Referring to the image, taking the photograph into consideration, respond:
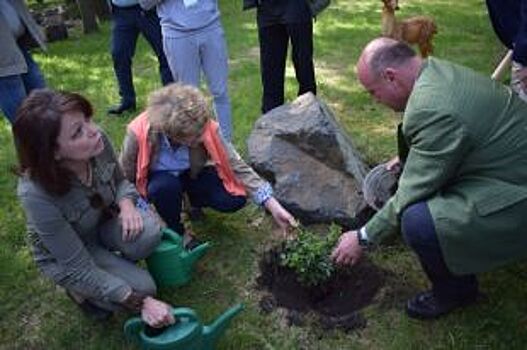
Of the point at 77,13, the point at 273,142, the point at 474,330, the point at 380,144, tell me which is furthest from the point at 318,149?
the point at 77,13

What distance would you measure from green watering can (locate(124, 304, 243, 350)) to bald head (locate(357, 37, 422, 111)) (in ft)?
3.59

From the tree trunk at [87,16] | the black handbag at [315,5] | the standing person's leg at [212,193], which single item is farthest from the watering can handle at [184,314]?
the tree trunk at [87,16]

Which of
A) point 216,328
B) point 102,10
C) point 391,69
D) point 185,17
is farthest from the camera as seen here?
point 102,10

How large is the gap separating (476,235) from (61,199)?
1.73 meters

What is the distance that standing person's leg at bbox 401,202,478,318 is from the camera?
2703 millimetres

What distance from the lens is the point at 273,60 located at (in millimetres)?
4711

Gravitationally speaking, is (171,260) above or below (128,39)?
below

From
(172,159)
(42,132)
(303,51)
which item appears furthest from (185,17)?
(42,132)

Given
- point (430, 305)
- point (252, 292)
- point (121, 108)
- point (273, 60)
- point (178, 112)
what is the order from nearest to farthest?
point (430, 305) → point (178, 112) → point (252, 292) → point (273, 60) → point (121, 108)

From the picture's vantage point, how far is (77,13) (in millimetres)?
11070

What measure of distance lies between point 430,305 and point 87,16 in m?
7.55

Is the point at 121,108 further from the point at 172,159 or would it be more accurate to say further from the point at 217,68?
the point at 172,159

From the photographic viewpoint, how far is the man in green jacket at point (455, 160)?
2531 millimetres

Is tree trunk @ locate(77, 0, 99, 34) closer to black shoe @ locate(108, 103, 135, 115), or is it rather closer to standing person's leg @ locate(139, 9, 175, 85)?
black shoe @ locate(108, 103, 135, 115)
